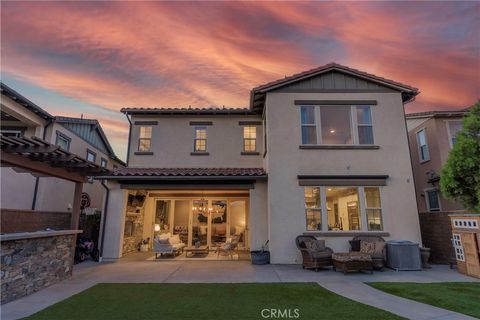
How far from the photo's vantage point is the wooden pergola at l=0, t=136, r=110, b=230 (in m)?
5.41

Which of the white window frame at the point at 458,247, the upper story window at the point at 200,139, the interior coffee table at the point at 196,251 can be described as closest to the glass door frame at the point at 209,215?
the interior coffee table at the point at 196,251

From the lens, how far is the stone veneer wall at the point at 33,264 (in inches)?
224

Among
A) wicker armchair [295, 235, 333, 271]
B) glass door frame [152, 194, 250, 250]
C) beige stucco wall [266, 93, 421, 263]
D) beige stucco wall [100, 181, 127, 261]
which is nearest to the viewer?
wicker armchair [295, 235, 333, 271]

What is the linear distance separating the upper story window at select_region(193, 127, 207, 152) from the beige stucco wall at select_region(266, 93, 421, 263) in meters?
4.20

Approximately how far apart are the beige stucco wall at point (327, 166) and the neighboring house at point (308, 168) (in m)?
0.04

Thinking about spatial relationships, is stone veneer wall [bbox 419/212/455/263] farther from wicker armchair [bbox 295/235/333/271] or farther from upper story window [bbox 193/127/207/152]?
upper story window [bbox 193/127/207/152]

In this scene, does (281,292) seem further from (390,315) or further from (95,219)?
(95,219)

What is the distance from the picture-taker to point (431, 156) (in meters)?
→ 13.9

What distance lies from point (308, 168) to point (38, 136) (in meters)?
13.0

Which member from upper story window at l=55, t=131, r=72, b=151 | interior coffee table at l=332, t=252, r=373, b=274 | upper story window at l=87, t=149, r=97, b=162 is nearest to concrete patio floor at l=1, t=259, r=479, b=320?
interior coffee table at l=332, t=252, r=373, b=274

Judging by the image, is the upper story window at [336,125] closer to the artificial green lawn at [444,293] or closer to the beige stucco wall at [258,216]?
the beige stucco wall at [258,216]

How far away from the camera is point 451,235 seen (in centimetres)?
961

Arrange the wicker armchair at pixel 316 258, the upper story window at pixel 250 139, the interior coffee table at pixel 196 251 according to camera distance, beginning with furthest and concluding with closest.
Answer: the upper story window at pixel 250 139, the interior coffee table at pixel 196 251, the wicker armchair at pixel 316 258

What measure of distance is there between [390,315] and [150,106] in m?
13.7
